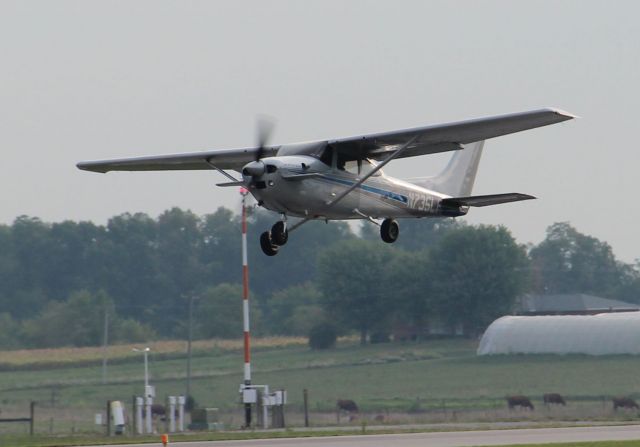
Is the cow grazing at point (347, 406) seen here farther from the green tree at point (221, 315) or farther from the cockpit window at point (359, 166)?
the cockpit window at point (359, 166)

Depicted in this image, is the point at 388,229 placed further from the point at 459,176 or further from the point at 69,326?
the point at 69,326

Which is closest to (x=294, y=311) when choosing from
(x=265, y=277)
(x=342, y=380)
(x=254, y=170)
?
(x=342, y=380)

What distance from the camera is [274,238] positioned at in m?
34.2

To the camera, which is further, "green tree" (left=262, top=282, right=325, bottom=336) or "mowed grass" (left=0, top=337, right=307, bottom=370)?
"green tree" (left=262, top=282, right=325, bottom=336)


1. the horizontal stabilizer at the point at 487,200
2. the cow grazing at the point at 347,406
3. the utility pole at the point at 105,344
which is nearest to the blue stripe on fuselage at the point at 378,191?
the horizontal stabilizer at the point at 487,200

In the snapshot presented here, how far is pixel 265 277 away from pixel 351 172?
77.7 m

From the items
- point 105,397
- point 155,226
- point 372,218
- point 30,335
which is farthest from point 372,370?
point 155,226

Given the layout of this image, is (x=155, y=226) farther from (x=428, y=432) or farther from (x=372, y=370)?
(x=428, y=432)

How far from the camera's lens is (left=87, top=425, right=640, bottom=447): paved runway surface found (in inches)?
1500

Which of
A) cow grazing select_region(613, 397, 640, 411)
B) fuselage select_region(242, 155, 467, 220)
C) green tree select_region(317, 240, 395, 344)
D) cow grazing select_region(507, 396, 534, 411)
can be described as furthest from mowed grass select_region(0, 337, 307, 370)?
fuselage select_region(242, 155, 467, 220)

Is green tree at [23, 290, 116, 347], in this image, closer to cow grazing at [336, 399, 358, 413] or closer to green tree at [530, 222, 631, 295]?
cow grazing at [336, 399, 358, 413]

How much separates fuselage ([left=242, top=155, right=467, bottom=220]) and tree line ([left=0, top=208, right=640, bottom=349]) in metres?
39.1

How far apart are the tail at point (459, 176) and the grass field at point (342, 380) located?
12.6 m

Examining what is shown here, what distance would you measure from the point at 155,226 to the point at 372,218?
262 feet
